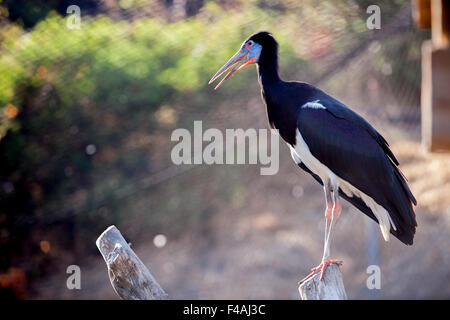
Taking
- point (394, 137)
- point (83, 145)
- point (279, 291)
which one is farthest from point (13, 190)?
point (394, 137)

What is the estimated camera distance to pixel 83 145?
7359 millimetres

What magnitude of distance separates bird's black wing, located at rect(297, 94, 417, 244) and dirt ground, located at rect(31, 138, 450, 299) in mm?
3062

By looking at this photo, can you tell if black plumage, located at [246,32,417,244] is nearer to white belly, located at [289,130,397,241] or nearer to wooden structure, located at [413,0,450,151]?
white belly, located at [289,130,397,241]

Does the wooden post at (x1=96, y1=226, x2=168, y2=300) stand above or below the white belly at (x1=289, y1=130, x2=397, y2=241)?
below

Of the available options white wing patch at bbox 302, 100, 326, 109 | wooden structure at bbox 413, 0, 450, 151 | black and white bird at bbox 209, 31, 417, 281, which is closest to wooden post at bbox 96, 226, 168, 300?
black and white bird at bbox 209, 31, 417, 281

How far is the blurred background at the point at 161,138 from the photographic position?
6.85 meters

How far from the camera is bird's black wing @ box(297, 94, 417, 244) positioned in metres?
3.72

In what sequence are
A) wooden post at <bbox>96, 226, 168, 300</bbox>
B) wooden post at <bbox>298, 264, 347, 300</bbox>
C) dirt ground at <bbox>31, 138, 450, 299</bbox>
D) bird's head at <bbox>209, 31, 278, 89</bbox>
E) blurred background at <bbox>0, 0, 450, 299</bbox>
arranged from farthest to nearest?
1. dirt ground at <bbox>31, 138, 450, 299</bbox>
2. blurred background at <bbox>0, 0, 450, 299</bbox>
3. bird's head at <bbox>209, 31, 278, 89</bbox>
4. wooden post at <bbox>298, 264, 347, 300</bbox>
5. wooden post at <bbox>96, 226, 168, 300</bbox>

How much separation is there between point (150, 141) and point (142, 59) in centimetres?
97

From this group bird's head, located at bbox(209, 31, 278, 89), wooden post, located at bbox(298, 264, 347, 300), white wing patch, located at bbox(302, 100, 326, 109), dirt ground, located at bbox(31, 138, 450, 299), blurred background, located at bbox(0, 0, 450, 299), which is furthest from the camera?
dirt ground, located at bbox(31, 138, 450, 299)

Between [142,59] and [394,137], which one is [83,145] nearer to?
[142,59]

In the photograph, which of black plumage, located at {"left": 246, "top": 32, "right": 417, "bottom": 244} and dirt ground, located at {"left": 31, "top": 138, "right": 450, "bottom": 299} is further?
dirt ground, located at {"left": 31, "top": 138, "right": 450, "bottom": 299}

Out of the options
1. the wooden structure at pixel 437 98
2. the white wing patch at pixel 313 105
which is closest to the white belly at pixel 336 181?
the white wing patch at pixel 313 105

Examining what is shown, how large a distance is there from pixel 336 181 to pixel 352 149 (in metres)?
0.23
